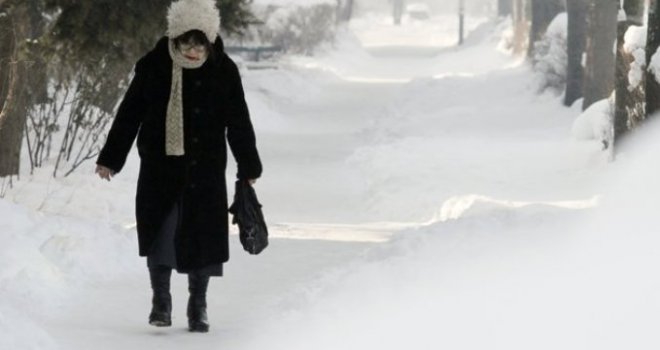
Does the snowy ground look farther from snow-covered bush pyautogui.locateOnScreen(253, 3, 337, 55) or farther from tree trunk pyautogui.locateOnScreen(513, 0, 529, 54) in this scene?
snow-covered bush pyautogui.locateOnScreen(253, 3, 337, 55)

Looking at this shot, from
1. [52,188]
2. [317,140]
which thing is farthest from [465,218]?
[317,140]

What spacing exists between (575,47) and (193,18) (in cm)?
2004

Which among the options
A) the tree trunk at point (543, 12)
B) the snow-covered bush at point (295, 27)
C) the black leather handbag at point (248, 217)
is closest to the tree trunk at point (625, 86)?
the black leather handbag at point (248, 217)

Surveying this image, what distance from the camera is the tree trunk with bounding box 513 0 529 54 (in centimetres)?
4425

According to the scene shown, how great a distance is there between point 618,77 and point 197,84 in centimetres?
936

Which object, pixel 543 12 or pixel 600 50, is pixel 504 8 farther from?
pixel 600 50

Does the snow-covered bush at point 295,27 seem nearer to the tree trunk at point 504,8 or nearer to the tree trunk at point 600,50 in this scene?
the tree trunk at point 504,8

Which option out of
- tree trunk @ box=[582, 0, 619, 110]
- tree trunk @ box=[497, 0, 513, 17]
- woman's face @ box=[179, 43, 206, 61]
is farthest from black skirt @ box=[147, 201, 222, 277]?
tree trunk @ box=[497, 0, 513, 17]

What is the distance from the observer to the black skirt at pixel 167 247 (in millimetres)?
8977

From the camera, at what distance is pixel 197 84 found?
8938 millimetres

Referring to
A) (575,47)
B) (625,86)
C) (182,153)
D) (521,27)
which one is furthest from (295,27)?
(182,153)

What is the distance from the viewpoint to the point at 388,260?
10547mm

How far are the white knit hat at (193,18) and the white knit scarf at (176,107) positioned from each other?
12 cm

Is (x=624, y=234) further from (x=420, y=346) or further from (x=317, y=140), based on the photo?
(x=317, y=140)
